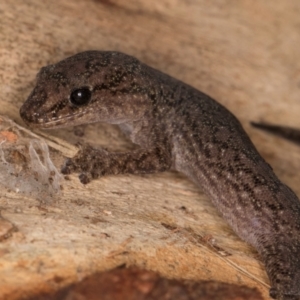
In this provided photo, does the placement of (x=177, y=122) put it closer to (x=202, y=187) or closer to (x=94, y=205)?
(x=202, y=187)

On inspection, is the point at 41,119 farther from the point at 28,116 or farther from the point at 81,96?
the point at 81,96

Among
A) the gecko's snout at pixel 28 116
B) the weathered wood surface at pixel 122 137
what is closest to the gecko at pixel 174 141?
the gecko's snout at pixel 28 116

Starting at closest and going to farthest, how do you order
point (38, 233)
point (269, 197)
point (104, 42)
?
point (38, 233) → point (269, 197) → point (104, 42)

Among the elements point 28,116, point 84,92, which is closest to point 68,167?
point 28,116

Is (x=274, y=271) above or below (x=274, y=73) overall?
A: below

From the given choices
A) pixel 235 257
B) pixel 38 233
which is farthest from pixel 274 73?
pixel 38 233

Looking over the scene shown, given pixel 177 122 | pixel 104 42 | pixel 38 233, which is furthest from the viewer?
pixel 104 42
